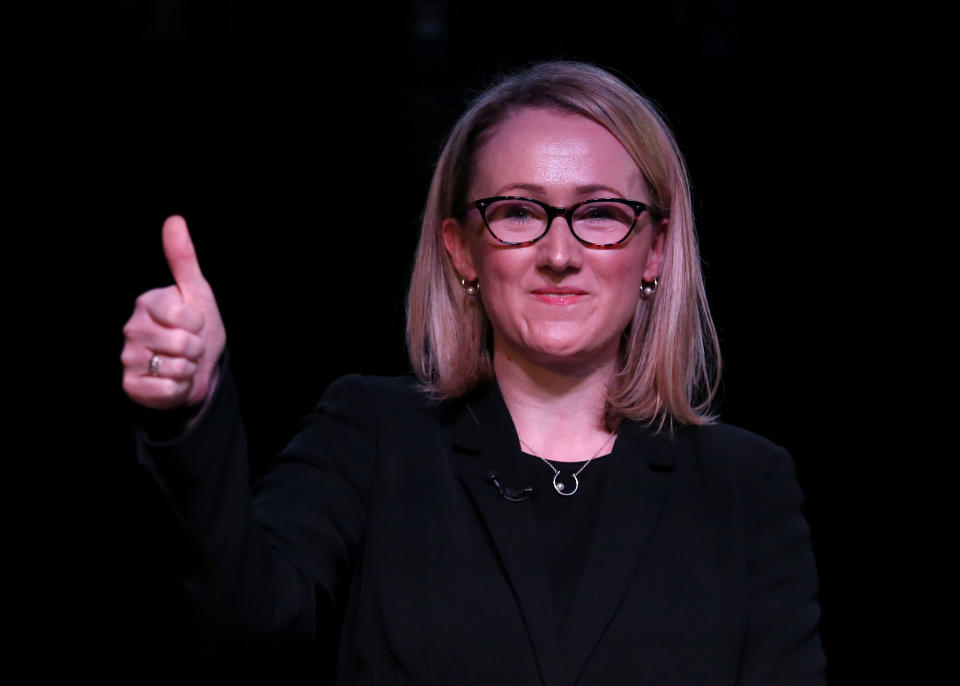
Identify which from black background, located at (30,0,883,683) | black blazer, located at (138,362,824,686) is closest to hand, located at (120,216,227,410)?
black blazer, located at (138,362,824,686)

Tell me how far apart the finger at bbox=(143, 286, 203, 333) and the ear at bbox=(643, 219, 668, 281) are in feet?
3.20

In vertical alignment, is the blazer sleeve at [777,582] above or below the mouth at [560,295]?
below

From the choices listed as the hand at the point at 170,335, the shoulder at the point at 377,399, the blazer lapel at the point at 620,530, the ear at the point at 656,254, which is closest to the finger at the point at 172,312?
the hand at the point at 170,335

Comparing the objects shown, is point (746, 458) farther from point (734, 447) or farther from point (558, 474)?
point (558, 474)

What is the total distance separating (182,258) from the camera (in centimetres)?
111

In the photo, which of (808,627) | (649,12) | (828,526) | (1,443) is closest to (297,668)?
(1,443)

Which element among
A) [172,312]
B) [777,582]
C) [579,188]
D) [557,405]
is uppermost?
[579,188]

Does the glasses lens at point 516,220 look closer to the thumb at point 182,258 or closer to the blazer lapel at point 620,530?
the blazer lapel at point 620,530

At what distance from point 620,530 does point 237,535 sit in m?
0.66

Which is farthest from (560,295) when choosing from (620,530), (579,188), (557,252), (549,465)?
(620,530)

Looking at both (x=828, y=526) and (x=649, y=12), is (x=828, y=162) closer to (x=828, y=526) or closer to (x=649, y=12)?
(x=649, y=12)

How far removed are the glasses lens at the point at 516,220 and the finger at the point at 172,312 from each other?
73cm

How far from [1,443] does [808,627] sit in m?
1.63

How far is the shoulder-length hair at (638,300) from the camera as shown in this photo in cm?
180
